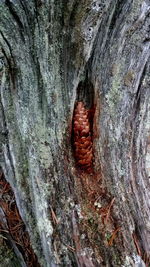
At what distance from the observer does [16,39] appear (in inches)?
81.4

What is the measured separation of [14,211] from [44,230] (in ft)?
1.60

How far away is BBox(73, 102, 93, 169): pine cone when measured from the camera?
217cm

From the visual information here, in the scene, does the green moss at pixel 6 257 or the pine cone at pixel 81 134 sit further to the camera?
the green moss at pixel 6 257

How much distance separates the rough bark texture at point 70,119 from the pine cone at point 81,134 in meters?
0.05

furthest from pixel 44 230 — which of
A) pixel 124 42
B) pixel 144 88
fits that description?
pixel 124 42

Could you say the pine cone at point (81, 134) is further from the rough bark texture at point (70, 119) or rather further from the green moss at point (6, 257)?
the green moss at point (6, 257)

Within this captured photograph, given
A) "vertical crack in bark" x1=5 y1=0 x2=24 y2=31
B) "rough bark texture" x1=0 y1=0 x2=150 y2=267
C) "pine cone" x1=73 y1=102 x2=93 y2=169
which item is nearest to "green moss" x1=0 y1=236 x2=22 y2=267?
"rough bark texture" x1=0 y1=0 x2=150 y2=267

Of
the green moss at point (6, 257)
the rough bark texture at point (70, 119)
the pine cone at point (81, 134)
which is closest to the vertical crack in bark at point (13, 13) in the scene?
the rough bark texture at point (70, 119)

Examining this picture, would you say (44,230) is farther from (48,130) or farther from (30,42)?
(30,42)

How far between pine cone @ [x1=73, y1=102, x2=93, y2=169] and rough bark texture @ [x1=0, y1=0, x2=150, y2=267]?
0.16 feet

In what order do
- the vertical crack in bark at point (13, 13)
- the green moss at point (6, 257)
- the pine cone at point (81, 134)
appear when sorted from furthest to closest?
the green moss at point (6, 257) < the pine cone at point (81, 134) < the vertical crack in bark at point (13, 13)

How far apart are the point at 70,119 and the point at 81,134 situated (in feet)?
0.44

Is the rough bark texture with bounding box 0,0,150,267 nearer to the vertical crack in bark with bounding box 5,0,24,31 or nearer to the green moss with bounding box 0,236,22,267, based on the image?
the vertical crack in bark with bounding box 5,0,24,31

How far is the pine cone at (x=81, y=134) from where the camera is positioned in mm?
2172
